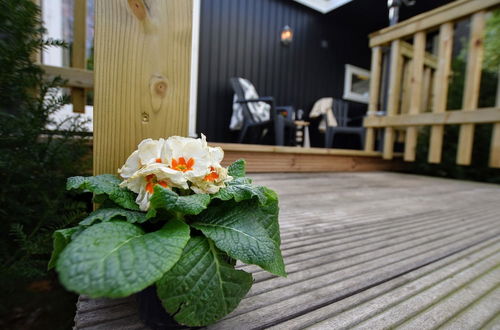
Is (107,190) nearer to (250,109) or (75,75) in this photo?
(75,75)

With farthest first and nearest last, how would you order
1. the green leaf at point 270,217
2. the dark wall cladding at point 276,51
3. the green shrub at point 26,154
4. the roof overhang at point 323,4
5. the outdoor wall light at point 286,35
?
1. the roof overhang at point 323,4
2. the outdoor wall light at point 286,35
3. the dark wall cladding at point 276,51
4. the green shrub at point 26,154
5. the green leaf at point 270,217

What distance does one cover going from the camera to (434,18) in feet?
7.34

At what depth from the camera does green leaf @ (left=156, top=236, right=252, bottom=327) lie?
0.37 m

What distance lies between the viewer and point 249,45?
13.7ft

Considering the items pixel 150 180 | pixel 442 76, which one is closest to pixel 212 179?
pixel 150 180

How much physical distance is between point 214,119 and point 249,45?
50.8 inches

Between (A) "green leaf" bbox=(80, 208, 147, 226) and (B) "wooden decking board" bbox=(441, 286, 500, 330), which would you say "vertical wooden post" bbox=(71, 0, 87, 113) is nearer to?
(A) "green leaf" bbox=(80, 208, 147, 226)

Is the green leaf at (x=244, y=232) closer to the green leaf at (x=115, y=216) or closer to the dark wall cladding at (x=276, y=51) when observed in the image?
the green leaf at (x=115, y=216)

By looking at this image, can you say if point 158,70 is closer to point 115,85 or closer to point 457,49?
point 115,85

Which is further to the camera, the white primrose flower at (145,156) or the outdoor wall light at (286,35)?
the outdoor wall light at (286,35)

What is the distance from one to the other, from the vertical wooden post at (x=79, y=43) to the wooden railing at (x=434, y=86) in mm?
2519

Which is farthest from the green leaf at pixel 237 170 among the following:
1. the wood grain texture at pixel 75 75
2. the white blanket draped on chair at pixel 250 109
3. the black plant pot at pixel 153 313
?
the white blanket draped on chair at pixel 250 109

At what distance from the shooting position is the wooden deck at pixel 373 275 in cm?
47

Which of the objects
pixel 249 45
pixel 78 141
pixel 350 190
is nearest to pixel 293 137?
pixel 249 45
